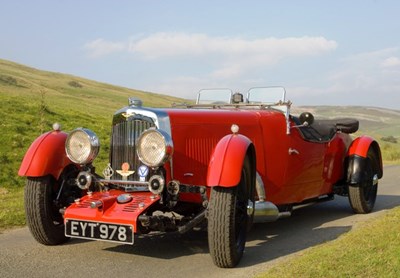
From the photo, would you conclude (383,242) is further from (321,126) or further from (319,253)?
(321,126)

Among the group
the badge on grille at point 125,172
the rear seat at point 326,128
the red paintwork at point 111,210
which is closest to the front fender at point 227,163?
the red paintwork at point 111,210

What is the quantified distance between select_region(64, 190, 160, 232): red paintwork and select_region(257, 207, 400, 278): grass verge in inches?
48.2

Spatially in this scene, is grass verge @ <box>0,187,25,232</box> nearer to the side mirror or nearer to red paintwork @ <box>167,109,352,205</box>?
red paintwork @ <box>167,109,352,205</box>

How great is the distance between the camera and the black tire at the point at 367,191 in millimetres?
7418

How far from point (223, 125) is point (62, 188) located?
184 centimetres

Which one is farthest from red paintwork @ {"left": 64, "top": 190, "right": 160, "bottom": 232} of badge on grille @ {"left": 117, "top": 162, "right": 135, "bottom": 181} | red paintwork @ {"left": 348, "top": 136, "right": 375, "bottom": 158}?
red paintwork @ {"left": 348, "top": 136, "right": 375, "bottom": 158}

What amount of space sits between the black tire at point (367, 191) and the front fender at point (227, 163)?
316 cm

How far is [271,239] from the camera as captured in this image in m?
5.91

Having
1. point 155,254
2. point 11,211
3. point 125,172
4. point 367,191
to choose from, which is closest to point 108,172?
point 125,172

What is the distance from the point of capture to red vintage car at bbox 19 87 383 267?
461cm

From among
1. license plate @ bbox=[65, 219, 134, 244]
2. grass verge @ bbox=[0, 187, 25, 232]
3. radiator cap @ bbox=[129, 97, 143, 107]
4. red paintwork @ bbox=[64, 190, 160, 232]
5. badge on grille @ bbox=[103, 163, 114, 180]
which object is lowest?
grass verge @ bbox=[0, 187, 25, 232]

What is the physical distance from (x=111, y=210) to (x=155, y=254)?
707 mm

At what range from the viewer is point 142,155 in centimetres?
482

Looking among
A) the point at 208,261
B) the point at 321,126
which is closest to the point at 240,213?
the point at 208,261
